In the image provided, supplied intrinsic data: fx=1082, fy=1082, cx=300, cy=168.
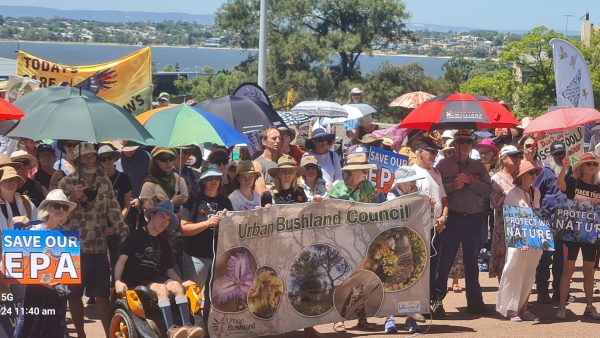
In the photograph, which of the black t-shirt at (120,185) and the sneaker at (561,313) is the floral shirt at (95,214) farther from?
the sneaker at (561,313)

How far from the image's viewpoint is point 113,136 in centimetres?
909

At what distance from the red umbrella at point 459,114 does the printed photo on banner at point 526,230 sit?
1.08 metres

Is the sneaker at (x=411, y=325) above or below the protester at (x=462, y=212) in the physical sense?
below

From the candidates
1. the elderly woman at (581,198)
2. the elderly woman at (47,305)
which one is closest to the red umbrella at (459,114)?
the elderly woman at (581,198)

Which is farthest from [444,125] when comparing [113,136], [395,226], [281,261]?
[113,136]

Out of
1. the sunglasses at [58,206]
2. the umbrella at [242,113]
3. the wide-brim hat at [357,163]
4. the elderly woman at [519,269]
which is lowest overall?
the elderly woman at [519,269]

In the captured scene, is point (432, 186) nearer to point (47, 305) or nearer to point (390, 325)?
point (390, 325)

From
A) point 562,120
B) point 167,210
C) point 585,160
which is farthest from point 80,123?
point 562,120

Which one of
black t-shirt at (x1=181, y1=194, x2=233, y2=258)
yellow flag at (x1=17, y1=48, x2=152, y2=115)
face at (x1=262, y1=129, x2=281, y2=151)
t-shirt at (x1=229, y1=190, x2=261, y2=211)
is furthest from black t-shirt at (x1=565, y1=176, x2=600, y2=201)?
yellow flag at (x1=17, y1=48, x2=152, y2=115)

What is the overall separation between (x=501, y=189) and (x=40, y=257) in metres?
5.21

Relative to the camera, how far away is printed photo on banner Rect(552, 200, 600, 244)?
37.1 feet

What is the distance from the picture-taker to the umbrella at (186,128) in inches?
389

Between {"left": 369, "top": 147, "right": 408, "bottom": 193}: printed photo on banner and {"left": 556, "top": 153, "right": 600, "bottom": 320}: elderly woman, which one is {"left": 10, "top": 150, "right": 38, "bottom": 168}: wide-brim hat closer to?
{"left": 369, "top": 147, "right": 408, "bottom": 193}: printed photo on banner

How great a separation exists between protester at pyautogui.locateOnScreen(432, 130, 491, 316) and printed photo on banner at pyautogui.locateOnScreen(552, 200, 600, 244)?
0.79m
